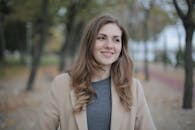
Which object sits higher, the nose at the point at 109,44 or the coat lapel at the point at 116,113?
the nose at the point at 109,44

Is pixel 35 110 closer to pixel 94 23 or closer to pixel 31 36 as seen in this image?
pixel 94 23

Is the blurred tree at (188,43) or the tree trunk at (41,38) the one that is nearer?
the blurred tree at (188,43)

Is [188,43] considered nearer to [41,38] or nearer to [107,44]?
[107,44]

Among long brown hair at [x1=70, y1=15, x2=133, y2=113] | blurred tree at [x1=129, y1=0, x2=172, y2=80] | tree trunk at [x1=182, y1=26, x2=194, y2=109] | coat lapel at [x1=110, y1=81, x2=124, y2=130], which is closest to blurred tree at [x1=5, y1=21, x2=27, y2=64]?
blurred tree at [x1=129, y1=0, x2=172, y2=80]

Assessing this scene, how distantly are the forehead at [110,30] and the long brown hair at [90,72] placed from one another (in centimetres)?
3

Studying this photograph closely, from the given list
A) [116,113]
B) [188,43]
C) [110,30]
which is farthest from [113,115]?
[188,43]

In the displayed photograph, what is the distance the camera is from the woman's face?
8.05ft

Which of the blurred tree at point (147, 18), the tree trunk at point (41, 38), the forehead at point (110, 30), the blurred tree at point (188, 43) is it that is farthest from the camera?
the blurred tree at point (147, 18)

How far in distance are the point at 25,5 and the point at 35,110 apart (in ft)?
29.4

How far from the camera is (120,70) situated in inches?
105

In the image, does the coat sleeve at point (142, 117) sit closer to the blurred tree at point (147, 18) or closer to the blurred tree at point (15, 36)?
the blurred tree at point (147, 18)

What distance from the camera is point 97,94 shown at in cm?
248

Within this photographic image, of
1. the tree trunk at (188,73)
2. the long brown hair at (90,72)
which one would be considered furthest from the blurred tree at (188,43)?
the long brown hair at (90,72)

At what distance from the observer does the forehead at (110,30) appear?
244cm
